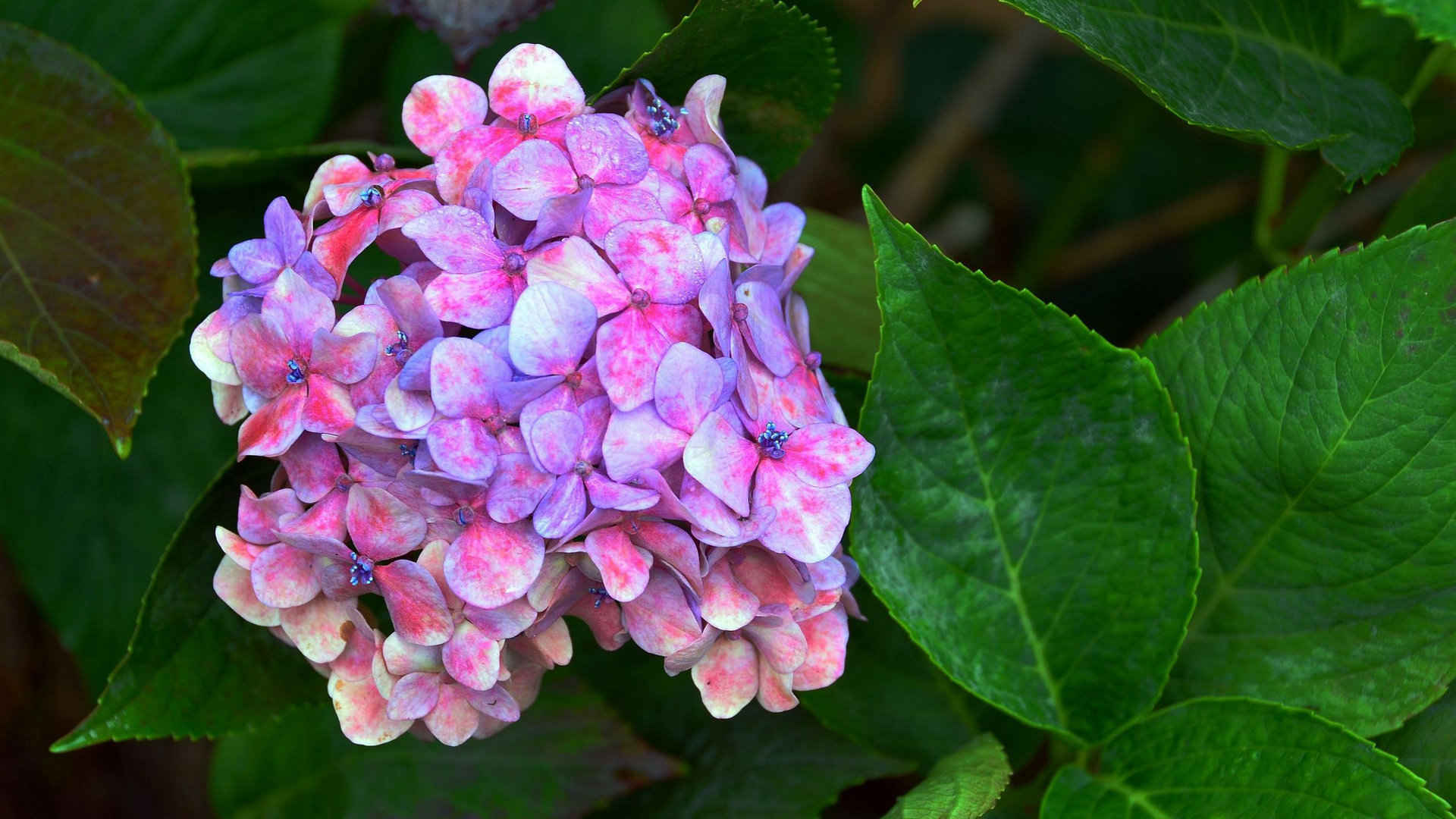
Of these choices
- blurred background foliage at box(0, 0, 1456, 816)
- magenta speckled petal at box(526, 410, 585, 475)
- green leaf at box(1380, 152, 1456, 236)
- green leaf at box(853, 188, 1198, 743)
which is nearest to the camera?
magenta speckled petal at box(526, 410, 585, 475)

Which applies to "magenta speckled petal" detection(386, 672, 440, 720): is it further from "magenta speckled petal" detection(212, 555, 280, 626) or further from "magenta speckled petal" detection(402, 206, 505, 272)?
"magenta speckled petal" detection(402, 206, 505, 272)

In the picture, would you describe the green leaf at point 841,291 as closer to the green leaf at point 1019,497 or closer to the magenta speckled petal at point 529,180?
the green leaf at point 1019,497

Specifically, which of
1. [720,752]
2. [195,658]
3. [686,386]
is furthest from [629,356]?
[720,752]

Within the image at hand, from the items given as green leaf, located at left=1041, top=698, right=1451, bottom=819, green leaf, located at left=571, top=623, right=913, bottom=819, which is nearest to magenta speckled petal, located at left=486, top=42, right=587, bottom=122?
green leaf, located at left=571, top=623, right=913, bottom=819

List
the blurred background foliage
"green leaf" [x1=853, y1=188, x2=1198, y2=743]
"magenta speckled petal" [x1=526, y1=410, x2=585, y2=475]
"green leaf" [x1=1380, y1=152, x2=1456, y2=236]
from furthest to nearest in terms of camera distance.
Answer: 1. the blurred background foliage
2. "green leaf" [x1=1380, y1=152, x2=1456, y2=236]
3. "green leaf" [x1=853, y1=188, x2=1198, y2=743]
4. "magenta speckled petal" [x1=526, y1=410, x2=585, y2=475]

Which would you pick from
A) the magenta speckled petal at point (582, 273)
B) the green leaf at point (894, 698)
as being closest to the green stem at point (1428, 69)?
the green leaf at point (894, 698)

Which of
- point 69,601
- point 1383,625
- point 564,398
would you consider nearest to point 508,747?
point 69,601

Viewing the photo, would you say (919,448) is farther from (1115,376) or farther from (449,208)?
(449,208)

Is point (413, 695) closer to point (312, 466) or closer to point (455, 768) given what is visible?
point (312, 466)
